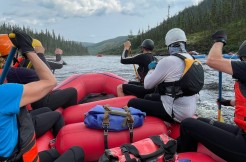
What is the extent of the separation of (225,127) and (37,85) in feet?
7.61

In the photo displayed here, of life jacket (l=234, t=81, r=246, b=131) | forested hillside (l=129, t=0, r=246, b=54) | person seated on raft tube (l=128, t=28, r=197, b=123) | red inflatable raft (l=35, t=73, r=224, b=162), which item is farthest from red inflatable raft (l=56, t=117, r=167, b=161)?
forested hillside (l=129, t=0, r=246, b=54)

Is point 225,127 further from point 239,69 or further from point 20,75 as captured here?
point 20,75

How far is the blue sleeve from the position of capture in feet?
7.08

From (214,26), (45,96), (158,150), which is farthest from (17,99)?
(214,26)

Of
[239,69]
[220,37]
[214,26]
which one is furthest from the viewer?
[214,26]

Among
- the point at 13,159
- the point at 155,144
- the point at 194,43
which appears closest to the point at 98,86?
the point at 155,144

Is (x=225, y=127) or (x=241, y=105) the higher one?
(x=241, y=105)

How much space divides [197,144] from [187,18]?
103765 mm

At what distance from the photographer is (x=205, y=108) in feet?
30.5

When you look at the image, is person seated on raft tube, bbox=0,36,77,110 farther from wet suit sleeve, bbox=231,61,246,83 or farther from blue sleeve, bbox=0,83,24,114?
wet suit sleeve, bbox=231,61,246,83

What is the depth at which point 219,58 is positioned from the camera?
304 centimetres

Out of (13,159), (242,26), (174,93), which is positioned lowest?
(13,159)

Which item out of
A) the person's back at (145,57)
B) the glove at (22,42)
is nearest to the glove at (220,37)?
the glove at (22,42)

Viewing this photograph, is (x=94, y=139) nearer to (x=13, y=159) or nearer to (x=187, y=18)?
(x=13, y=159)
